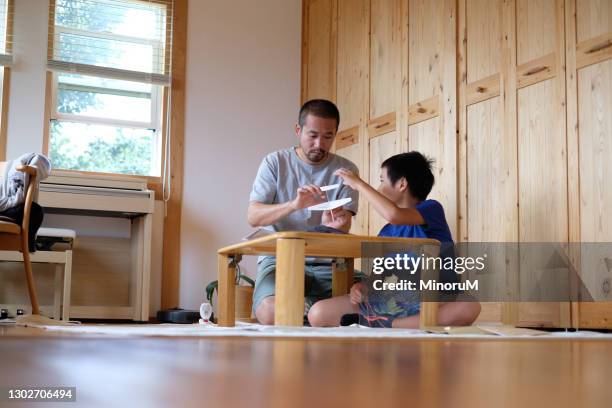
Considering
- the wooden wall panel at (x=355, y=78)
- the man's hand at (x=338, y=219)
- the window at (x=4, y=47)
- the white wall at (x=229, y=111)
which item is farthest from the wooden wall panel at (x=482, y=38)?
the window at (x=4, y=47)

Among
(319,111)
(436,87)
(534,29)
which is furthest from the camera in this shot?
(436,87)

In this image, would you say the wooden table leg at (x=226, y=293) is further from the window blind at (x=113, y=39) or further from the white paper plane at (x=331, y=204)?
the window blind at (x=113, y=39)

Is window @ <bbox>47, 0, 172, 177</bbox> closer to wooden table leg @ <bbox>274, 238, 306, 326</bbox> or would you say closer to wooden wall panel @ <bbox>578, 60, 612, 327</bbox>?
wooden wall panel @ <bbox>578, 60, 612, 327</bbox>

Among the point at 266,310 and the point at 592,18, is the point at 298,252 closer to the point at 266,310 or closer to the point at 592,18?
the point at 266,310

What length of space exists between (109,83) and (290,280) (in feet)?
13.1

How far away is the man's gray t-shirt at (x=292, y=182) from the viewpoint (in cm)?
315

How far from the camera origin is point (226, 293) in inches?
119

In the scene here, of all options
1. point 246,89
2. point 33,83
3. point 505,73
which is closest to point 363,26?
point 246,89

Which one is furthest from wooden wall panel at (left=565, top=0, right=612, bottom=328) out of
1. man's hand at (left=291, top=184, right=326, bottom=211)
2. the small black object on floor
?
the small black object on floor

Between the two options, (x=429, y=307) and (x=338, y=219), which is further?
(x=338, y=219)

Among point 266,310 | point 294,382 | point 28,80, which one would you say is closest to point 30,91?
point 28,80

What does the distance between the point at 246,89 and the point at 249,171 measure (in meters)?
0.67

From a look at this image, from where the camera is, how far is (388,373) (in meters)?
0.41

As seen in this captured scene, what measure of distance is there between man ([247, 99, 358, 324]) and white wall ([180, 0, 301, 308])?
9.55 feet
